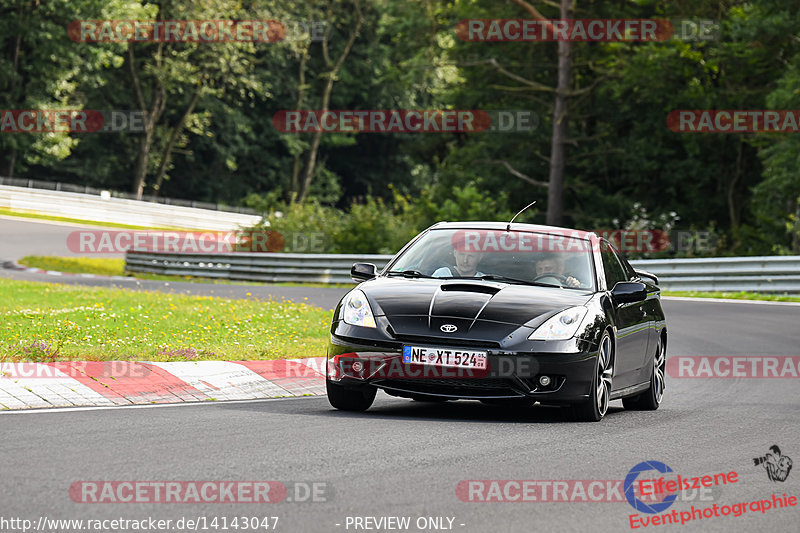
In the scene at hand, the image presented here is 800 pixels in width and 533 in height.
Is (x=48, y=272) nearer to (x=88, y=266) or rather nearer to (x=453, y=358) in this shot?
(x=88, y=266)

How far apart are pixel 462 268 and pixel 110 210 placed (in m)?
49.9

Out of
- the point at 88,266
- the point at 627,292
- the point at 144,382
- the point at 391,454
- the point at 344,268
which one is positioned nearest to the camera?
the point at 391,454

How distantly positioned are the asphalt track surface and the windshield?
3.57ft

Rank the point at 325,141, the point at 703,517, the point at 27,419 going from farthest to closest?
1. the point at 325,141
2. the point at 27,419
3. the point at 703,517

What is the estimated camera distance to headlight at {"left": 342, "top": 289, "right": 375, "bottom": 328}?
941cm

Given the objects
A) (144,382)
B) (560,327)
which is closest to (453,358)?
(560,327)

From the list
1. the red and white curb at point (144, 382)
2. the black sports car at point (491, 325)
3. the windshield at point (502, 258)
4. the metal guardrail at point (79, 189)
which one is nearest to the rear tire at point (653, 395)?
the black sports car at point (491, 325)

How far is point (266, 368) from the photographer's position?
1198 cm

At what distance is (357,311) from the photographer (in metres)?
9.54

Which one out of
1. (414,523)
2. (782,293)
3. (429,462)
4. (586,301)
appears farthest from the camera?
(782,293)

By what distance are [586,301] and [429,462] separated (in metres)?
2.92

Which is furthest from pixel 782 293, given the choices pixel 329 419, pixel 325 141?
pixel 325 141

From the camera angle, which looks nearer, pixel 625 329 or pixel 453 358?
pixel 453 358

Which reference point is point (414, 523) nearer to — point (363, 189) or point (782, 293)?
point (782, 293)
